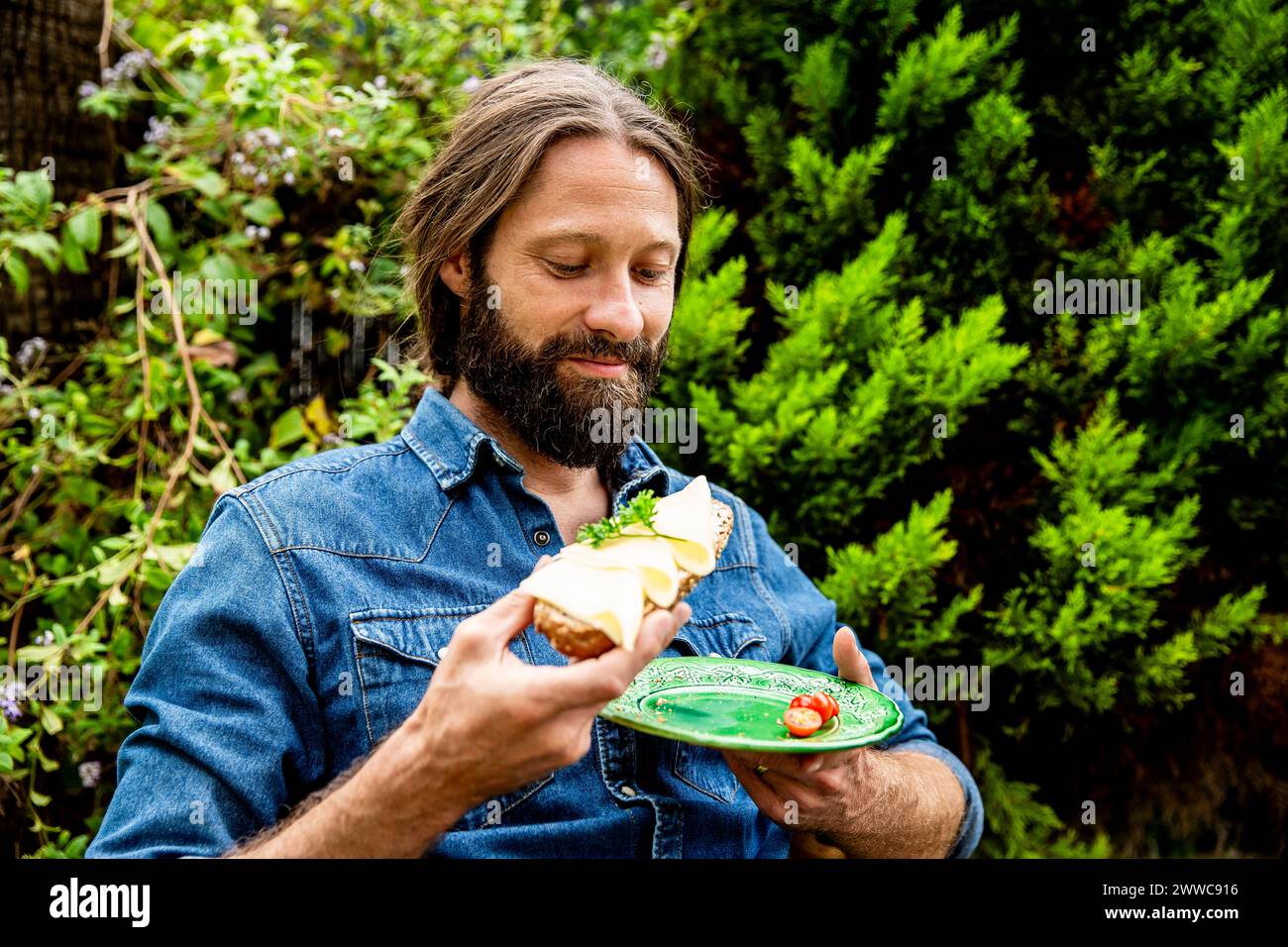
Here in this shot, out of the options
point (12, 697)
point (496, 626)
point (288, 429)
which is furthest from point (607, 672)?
point (288, 429)

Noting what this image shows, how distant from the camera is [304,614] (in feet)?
7.20

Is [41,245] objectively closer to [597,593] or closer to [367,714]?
[367,714]

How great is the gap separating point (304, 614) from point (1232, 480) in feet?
9.98

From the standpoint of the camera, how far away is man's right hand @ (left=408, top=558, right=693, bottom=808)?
5.72 ft

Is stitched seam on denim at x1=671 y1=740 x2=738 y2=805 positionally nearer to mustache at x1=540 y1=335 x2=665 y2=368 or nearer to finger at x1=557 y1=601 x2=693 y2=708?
finger at x1=557 y1=601 x2=693 y2=708

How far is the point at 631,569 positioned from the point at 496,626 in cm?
29

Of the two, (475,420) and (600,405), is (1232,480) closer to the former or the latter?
(600,405)

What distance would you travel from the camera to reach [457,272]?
2883 mm

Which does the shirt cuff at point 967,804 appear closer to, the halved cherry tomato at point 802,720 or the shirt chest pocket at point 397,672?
the halved cherry tomato at point 802,720

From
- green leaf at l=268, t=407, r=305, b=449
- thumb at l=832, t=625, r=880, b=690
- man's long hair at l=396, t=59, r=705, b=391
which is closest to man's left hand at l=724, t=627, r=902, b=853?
thumb at l=832, t=625, r=880, b=690

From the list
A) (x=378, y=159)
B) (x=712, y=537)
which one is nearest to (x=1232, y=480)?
(x=712, y=537)

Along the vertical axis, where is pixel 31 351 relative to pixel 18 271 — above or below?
below

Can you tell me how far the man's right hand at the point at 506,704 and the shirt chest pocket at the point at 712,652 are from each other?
733 mm

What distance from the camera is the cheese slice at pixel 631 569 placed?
185cm
